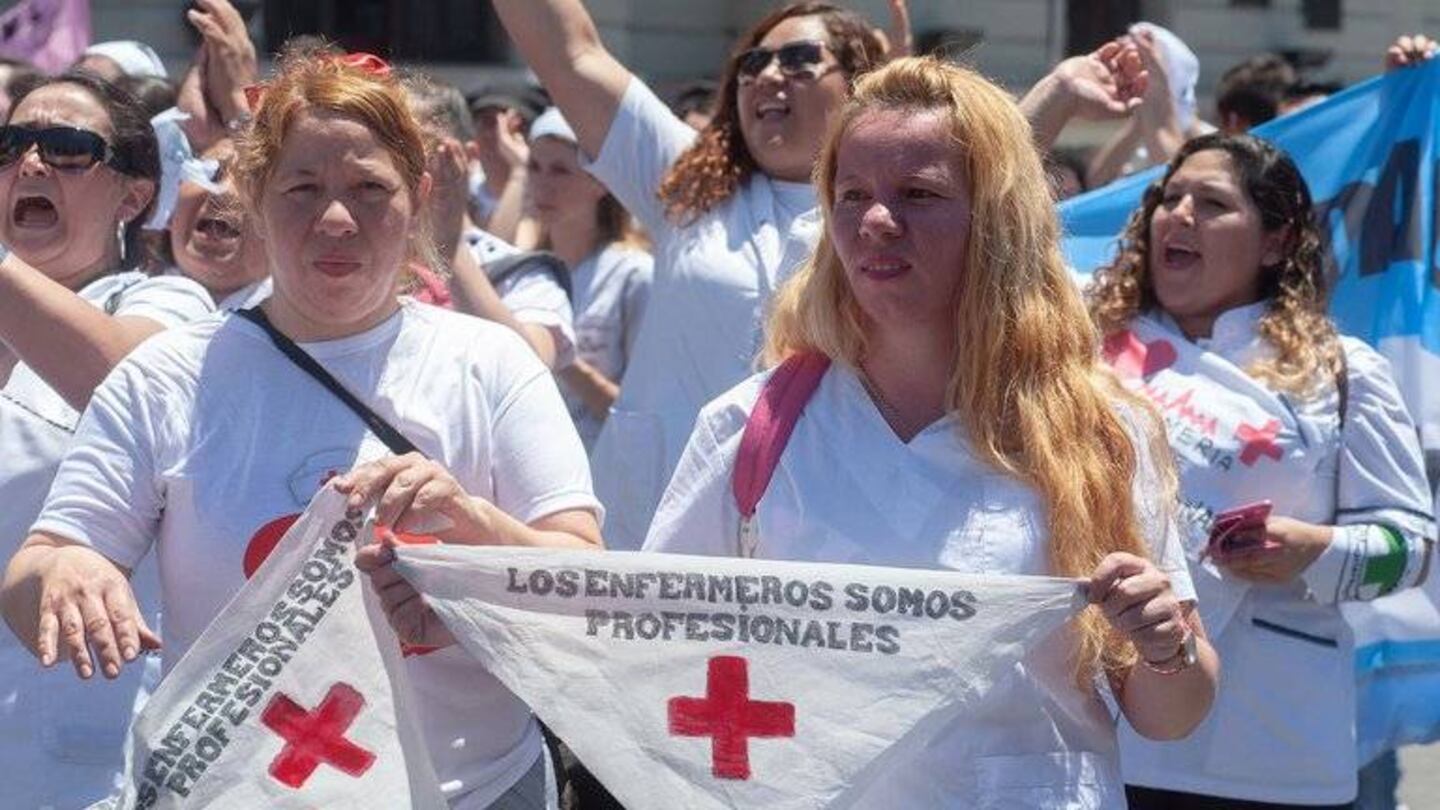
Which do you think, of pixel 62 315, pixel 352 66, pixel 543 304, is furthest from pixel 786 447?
pixel 543 304

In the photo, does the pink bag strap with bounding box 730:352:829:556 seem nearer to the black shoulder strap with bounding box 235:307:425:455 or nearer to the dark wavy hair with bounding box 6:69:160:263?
the black shoulder strap with bounding box 235:307:425:455

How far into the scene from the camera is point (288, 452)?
3398 mm

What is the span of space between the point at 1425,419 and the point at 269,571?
322 cm

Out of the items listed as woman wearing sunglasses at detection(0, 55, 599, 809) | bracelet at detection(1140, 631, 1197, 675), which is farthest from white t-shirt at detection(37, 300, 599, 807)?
bracelet at detection(1140, 631, 1197, 675)

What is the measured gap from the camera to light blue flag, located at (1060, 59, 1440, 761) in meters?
5.57

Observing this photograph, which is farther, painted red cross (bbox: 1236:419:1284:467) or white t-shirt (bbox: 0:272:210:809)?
painted red cross (bbox: 1236:419:1284:467)

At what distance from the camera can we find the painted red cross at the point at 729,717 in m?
3.13

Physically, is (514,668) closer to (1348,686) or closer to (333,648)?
(333,648)

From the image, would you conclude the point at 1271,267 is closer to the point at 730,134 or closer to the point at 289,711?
the point at 730,134

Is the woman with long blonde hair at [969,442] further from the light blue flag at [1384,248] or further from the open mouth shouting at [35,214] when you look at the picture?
the light blue flag at [1384,248]

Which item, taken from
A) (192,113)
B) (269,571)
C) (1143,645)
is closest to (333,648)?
(269,571)

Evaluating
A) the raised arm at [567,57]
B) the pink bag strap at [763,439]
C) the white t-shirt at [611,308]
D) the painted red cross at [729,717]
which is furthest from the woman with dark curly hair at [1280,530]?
the white t-shirt at [611,308]

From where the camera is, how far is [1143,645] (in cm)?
308

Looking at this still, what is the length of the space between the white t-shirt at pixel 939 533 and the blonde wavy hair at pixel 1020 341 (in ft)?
0.11
